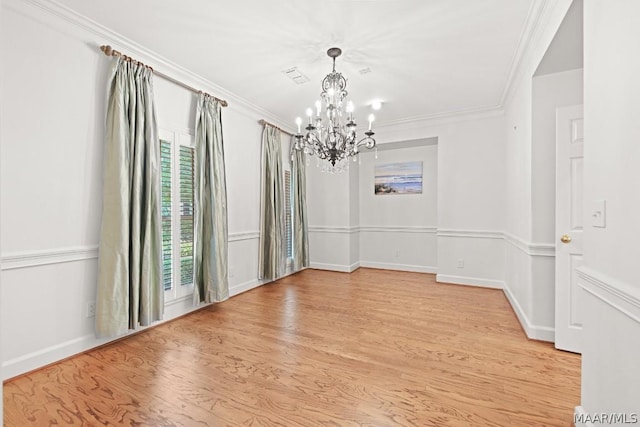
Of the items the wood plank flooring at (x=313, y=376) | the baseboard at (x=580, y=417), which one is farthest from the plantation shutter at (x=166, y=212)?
the baseboard at (x=580, y=417)

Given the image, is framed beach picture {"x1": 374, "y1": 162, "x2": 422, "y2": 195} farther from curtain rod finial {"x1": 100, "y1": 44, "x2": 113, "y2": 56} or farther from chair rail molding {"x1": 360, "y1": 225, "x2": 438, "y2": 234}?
curtain rod finial {"x1": 100, "y1": 44, "x2": 113, "y2": 56}

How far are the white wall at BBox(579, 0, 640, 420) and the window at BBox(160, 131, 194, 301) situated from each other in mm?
3534

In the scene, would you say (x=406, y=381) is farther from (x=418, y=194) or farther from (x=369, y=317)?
(x=418, y=194)

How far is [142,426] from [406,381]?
5.65ft

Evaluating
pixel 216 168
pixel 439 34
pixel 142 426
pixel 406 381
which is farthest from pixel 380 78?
pixel 142 426

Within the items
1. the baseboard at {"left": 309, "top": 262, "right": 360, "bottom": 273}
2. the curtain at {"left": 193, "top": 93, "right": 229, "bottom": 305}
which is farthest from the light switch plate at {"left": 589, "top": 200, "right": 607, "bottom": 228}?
the baseboard at {"left": 309, "top": 262, "right": 360, "bottom": 273}

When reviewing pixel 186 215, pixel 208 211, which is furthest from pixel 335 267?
pixel 186 215

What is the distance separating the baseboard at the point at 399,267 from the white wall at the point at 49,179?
15.9ft

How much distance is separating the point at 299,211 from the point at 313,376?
368 cm

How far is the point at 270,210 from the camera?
15.7 ft

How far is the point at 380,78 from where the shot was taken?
11.8 ft

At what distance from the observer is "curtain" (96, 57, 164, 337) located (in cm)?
259

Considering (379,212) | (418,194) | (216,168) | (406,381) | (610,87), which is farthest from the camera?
(379,212)

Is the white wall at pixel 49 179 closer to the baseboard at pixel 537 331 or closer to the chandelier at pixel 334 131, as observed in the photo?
the chandelier at pixel 334 131
